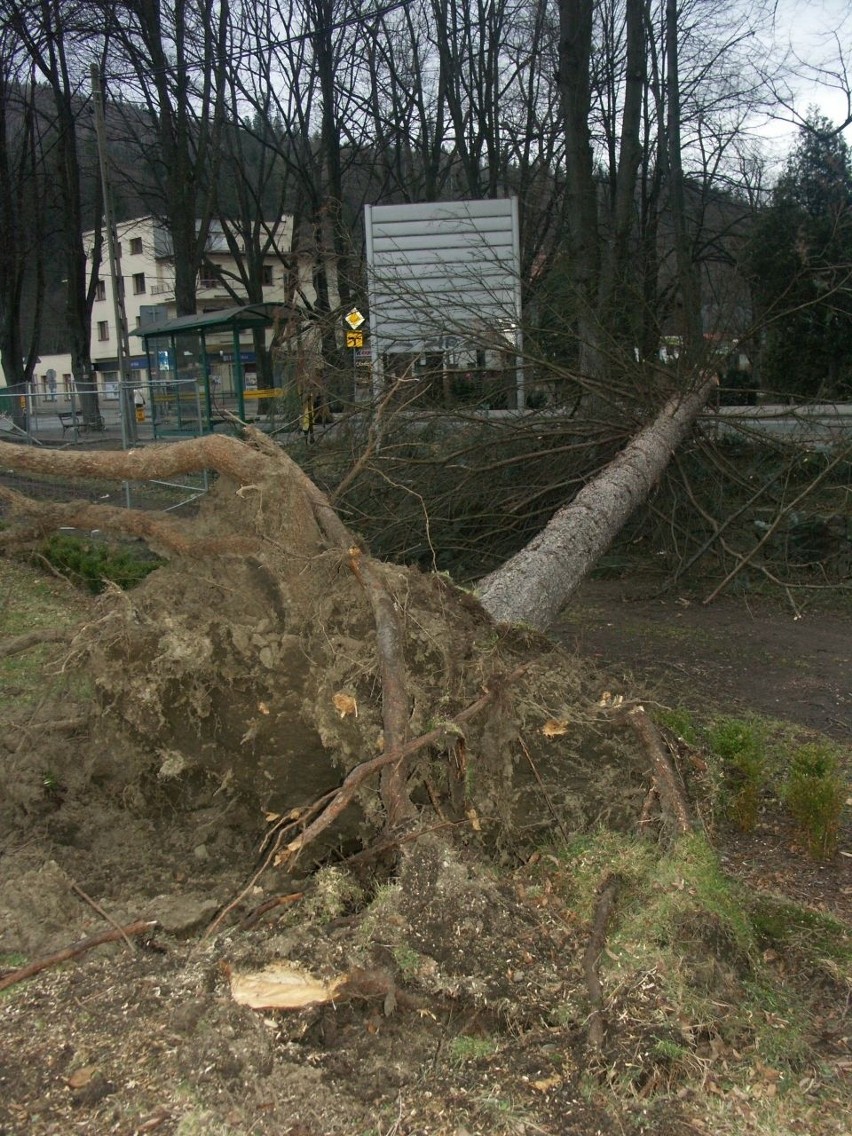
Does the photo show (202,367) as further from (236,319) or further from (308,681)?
(308,681)

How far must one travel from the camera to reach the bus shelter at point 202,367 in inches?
503

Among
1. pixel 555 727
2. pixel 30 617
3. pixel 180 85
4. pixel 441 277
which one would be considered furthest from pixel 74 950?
pixel 180 85

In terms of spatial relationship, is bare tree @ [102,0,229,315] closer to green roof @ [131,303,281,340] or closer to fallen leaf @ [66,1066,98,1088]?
green roof @ [131,303,281,340]

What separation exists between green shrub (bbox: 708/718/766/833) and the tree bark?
0.85 meters

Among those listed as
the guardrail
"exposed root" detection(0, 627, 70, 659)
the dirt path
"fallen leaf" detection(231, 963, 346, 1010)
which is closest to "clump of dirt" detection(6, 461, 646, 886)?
"exposed root" detection(0, 627, 70, 659)

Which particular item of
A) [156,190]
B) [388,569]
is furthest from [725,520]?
[156,190]

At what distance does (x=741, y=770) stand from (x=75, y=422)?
12.4 meters

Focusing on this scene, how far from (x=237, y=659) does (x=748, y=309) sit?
752 centimetres

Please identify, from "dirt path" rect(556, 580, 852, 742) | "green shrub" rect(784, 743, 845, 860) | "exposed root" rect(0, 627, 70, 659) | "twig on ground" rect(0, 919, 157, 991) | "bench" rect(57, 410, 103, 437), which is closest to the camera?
"twig on ground" rect(0, 919, 157, 991)

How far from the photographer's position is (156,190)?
26.2 meters

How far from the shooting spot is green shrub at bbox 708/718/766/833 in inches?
135

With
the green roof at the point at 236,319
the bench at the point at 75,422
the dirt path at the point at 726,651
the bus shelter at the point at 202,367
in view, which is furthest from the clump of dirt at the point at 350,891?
the bench at the point at 75,422

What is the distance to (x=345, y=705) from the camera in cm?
294

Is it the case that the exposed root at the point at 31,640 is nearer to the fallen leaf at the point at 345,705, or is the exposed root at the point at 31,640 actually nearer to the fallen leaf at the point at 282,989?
the fallen leaf at the point at 345,705
